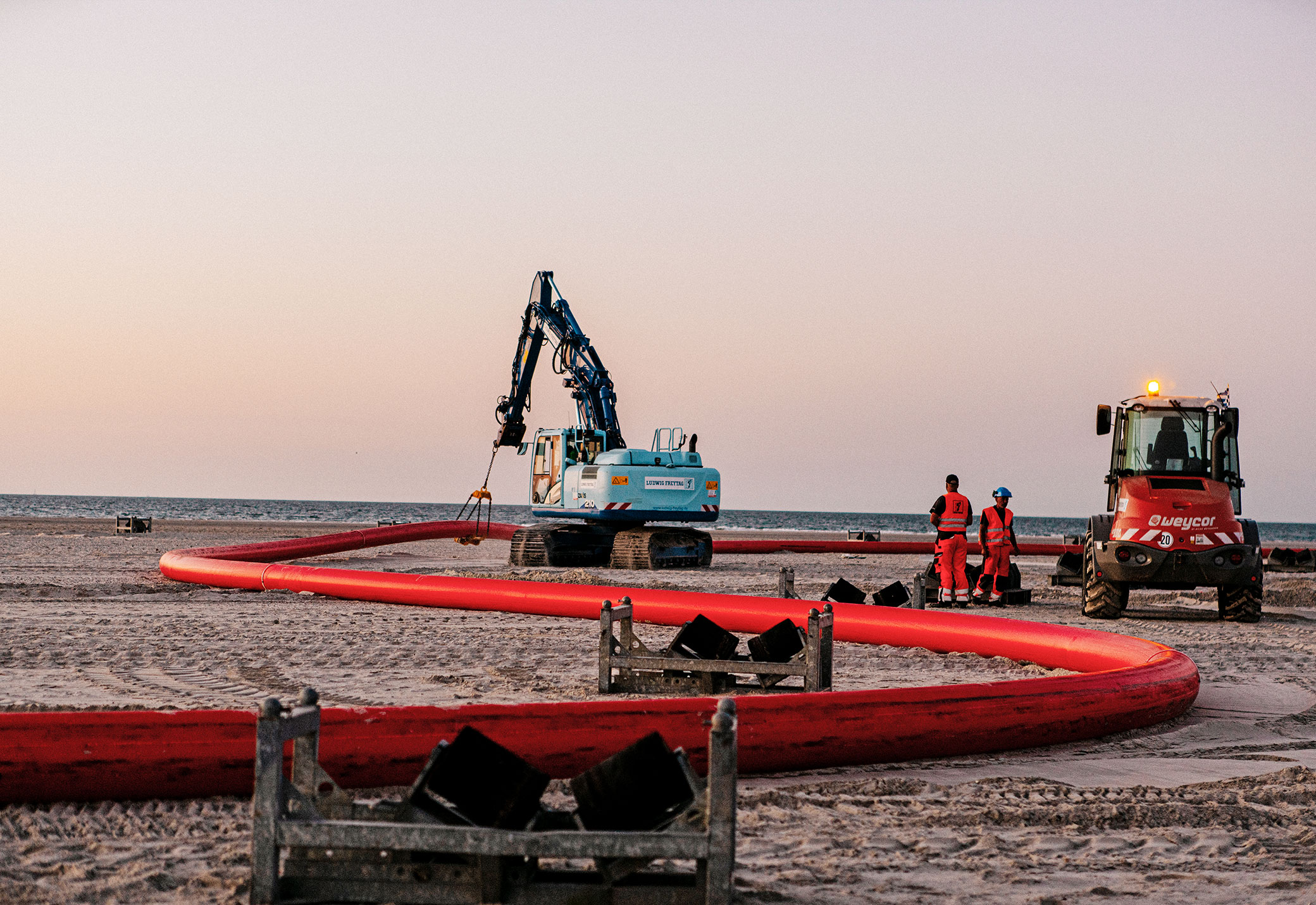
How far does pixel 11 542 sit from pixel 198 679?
23076mm

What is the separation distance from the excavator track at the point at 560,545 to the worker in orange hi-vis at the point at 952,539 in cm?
868

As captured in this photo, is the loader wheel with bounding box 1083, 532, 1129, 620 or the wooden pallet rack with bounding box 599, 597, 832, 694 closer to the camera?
the wooden pallet rack with bounding box 599, 597, 832, 694

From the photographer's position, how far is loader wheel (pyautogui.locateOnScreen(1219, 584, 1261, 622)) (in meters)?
13.3

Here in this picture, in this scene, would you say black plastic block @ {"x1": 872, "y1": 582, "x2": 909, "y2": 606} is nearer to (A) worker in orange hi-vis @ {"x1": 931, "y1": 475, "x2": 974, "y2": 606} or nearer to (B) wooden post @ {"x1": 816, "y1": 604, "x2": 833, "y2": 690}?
(A) worker in orange hi-vis @ {"x1": 931, "y1": 475, "x2": 974, "y2": 606}

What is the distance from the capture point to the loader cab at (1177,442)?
43.6 ft

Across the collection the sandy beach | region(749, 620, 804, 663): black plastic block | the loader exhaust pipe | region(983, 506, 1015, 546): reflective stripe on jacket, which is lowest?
the sandy beach

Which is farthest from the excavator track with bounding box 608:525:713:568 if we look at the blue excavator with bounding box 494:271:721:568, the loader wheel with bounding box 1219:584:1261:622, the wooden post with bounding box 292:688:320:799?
the wooden post with bounding box 292:688:320:799

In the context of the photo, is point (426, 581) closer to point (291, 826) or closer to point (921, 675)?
point (921, 675)

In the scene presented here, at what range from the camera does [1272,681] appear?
854 cm

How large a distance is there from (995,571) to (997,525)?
35.1 inches

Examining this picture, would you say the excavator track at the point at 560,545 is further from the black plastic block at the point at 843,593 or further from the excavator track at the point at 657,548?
the black plastic block at the point at 843,593

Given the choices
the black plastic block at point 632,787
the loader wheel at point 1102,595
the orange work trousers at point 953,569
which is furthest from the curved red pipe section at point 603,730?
the orange work trousers at point 953,569

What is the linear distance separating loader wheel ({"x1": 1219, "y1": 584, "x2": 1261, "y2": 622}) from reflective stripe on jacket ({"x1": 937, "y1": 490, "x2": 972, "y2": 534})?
287cm

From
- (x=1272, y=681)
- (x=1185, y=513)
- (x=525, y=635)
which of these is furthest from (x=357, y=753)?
(x=1185, y=513)
